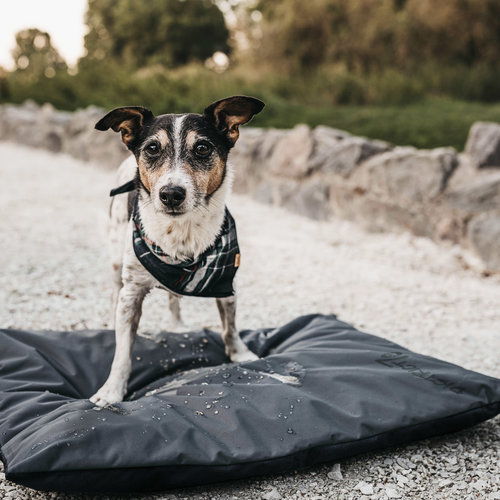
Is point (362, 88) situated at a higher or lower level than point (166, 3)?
lower

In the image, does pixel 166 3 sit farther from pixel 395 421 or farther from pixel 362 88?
pixel 395 421

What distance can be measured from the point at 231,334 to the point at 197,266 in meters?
0.58

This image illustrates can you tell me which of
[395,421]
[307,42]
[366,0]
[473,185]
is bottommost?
[395,421]

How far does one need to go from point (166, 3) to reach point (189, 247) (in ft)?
81.1

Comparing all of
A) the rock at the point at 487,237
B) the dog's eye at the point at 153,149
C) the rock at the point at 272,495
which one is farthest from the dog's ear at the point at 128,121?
the rock at the point at 487,237

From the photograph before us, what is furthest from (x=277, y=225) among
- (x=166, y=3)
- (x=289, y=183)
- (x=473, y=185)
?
(x=166, y=3)

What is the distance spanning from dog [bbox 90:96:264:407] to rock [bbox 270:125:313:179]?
4.40 m

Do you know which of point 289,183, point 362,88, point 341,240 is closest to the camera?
point 341,240

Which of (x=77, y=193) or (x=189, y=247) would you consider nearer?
(x=189, y=247)

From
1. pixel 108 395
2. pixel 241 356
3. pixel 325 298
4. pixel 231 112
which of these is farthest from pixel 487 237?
pixel 108 395

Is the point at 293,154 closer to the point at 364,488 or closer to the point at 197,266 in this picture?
the point at 197,266

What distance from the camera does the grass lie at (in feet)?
24.9

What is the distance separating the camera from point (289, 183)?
7.51 m

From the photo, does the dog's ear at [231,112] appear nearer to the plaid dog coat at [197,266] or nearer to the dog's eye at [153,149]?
the dog's eye at [153,149]
